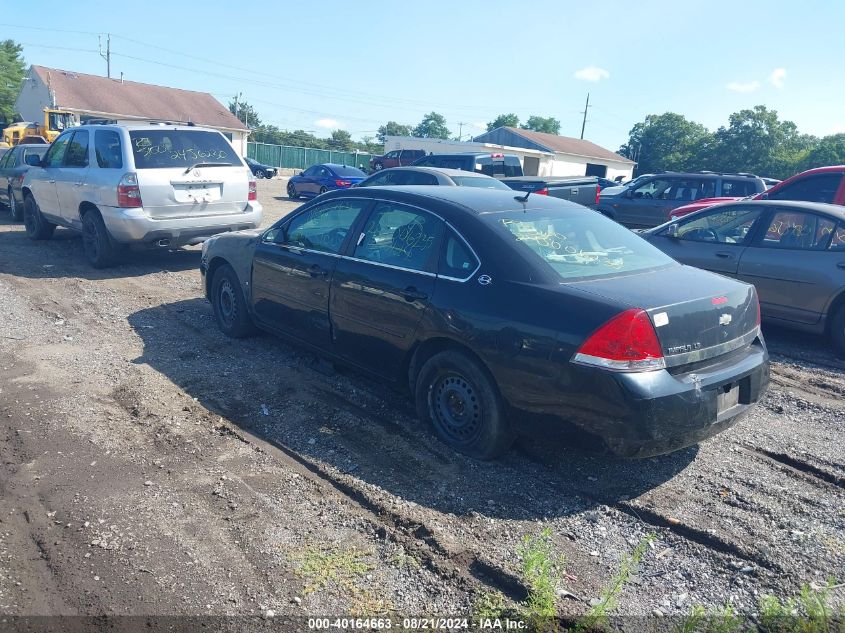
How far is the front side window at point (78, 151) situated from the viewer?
999 cm

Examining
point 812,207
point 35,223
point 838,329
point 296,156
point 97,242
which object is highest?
point 812,207

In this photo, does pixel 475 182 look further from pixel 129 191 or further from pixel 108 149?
pixel 108 149

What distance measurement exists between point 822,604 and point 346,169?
24.4m

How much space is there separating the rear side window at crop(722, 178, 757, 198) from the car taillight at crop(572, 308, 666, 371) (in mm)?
11787

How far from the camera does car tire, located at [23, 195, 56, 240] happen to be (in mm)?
11672

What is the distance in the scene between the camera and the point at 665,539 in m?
3.61

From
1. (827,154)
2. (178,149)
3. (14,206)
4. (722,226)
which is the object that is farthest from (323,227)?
(827,154)

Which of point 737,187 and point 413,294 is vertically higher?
point 737,187

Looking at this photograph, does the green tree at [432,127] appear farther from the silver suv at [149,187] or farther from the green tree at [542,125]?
the silver suv at [149,187]

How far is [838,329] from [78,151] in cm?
1023

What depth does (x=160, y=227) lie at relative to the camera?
9227 millimetres

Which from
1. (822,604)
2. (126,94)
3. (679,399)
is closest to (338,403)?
(679,399)

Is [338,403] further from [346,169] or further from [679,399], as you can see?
[346,169]

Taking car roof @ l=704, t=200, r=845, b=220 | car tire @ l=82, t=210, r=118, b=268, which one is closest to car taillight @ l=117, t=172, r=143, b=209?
car tire @ l=82, t=210, r=118, b=268
